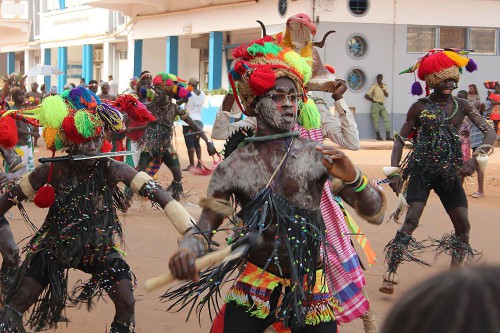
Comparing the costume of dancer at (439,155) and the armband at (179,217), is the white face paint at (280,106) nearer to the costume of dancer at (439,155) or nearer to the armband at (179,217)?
the armband at (179,217)

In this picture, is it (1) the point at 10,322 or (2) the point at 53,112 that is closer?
(1) the point at 10,322

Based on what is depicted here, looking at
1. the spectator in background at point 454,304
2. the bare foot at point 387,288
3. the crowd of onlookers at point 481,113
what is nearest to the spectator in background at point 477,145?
the crowd of onlookers at point 481,113

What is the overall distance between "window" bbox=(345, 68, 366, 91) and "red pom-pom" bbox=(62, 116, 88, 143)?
2098cm

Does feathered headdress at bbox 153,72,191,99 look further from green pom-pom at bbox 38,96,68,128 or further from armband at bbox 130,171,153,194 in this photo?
armband at bbox 130,171,153,194

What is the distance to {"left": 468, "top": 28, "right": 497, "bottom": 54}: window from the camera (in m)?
→ 26.2

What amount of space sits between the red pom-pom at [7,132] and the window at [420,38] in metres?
21.4

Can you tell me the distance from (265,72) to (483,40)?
23.7m

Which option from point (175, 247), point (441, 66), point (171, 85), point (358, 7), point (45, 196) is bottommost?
point (175, 247)

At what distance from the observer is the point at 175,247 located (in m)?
9.30

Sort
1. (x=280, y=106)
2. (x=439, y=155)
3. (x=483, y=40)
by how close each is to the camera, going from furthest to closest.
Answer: (x=483, y=40) < (x=439, y=155) < (x=280, y=106)

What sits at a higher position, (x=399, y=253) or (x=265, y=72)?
(x=265, y=72)

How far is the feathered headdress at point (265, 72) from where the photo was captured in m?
4.05

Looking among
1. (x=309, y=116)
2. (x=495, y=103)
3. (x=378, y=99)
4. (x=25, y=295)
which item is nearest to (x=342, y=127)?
(x=309, y=116)

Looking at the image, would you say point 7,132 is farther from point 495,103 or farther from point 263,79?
point 495,103
